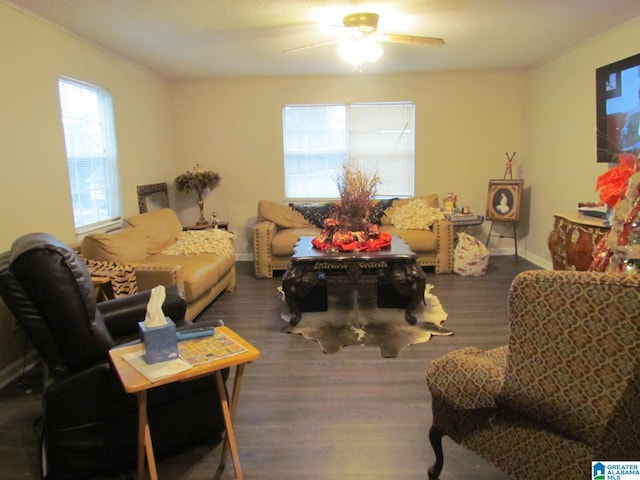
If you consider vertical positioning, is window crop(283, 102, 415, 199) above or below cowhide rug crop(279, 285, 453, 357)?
above

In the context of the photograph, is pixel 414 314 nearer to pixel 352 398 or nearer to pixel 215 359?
pixel 352 398

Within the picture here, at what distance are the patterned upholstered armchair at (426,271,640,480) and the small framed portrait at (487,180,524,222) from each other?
14.3 feet

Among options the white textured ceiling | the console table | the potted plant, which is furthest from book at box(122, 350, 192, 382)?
the potted plant

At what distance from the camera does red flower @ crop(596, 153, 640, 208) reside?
5.81 ft

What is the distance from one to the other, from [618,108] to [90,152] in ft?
15.0

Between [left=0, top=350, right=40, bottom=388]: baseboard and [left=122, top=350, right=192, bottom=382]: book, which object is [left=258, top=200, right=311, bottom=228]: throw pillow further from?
[left=122, top=350, right=192, bottom=382]: book

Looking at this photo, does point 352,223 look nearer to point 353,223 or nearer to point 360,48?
point 353,223

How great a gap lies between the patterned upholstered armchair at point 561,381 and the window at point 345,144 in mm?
4600

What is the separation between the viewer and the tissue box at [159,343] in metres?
1.69

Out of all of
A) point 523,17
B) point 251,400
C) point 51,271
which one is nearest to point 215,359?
point 51,271

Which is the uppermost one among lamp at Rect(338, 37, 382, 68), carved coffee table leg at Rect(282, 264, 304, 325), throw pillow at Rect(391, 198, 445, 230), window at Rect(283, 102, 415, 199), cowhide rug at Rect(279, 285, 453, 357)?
lamp at Rect(338, 37, 382, 68)

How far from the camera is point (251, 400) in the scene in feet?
8.64

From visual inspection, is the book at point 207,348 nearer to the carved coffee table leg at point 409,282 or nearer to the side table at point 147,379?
the side table at point 147,379

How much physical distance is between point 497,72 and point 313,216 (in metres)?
2.95
